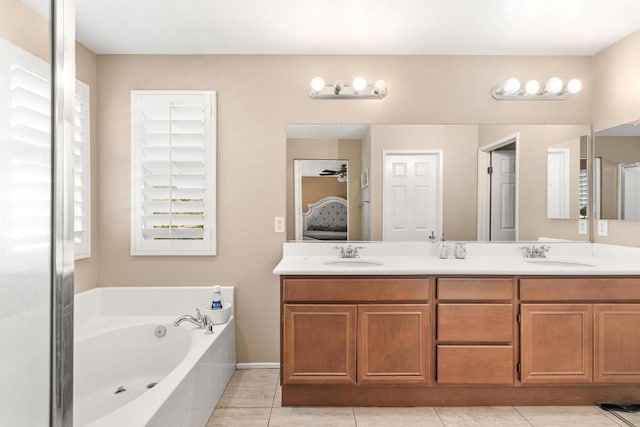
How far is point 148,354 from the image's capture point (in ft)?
7.84

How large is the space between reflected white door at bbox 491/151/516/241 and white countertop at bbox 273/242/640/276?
11cm

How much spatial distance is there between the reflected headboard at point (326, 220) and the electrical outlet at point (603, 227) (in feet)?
6.10

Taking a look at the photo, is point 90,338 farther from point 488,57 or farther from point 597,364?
point 488,57

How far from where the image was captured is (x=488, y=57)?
267 centimetres

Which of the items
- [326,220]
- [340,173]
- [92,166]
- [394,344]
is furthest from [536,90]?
[92,166]

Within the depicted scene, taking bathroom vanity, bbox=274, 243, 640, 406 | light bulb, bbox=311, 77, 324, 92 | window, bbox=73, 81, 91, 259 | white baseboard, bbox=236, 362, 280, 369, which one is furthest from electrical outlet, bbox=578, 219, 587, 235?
window, bbox=73, 81, 91, 259

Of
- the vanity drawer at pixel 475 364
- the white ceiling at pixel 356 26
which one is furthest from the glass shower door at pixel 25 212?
the vanity drawer at pixel 475 364

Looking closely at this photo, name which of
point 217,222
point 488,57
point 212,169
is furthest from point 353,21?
point 217,222

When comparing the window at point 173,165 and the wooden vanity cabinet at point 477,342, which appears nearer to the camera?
the wooden vanity cabinet at point 477,342

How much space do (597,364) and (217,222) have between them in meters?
2.62

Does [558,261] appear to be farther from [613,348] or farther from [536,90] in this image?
[536,90]

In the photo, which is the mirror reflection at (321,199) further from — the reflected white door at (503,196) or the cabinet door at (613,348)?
the cabinet door at (613,348)

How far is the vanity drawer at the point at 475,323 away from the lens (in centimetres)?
208

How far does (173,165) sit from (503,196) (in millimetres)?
2484
